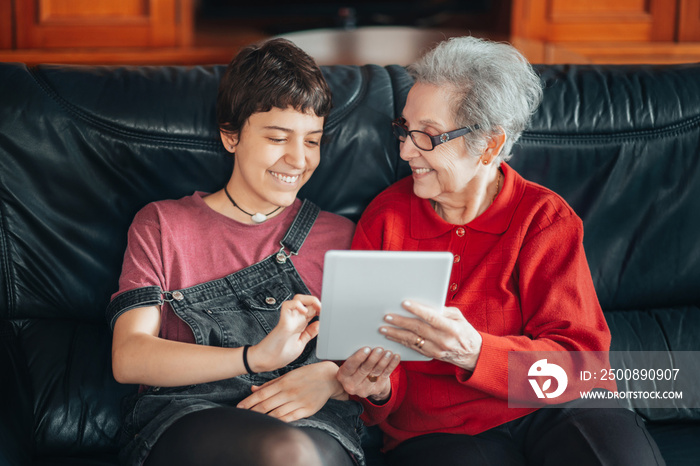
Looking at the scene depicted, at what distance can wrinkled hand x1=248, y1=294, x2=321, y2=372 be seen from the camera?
4.17 ft

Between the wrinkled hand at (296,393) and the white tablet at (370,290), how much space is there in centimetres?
13

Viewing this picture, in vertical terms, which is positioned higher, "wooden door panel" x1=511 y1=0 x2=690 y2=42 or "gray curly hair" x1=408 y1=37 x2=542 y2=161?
"wooden door panel" x1=511 y1=0 x2=690 y2=42

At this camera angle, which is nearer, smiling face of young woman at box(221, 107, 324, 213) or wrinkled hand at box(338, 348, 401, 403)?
wrinkled hand at box(338, 348, 401, 403)

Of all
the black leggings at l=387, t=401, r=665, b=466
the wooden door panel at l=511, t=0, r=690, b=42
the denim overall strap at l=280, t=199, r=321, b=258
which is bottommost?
the black leggings at l=387, t=401, r=665, b=466

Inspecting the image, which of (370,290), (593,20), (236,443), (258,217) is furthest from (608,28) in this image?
(236,443)

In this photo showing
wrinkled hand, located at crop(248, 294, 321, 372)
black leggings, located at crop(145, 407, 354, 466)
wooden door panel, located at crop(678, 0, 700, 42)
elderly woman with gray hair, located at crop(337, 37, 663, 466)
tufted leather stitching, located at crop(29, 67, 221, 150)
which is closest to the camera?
black leggings, located at crop(145, 407, 354, 466)

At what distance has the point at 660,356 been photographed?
174 cm

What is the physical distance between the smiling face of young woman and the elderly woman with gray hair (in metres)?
0.19

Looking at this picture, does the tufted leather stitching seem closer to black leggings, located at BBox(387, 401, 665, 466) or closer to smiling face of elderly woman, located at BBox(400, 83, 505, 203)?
smiling face of elderly woman, located at BBox(400, 83, 505, 203)

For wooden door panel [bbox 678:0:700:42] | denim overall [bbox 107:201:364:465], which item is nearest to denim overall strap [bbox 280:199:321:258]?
denim overall [bbox 107:201:364:465]

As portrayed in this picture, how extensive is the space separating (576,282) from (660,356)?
1.49 ft

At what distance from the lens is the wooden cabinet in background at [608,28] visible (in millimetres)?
3373

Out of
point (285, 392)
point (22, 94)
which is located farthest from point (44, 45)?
point (285, 392)

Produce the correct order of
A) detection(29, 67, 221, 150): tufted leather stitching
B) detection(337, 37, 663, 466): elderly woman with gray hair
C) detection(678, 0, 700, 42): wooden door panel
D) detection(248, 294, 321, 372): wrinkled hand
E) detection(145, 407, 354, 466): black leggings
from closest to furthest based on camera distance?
detection(145, 407, 354, 466): black leggings → detection(248, 294, 321, 372): wrinkled hand → detection(337, 37, 663, 466): elderly woman with gray hair → detection(29, 67, 221, 150): tufted leather stitching → detection(678, 0, 700, 42): wooden door panel
